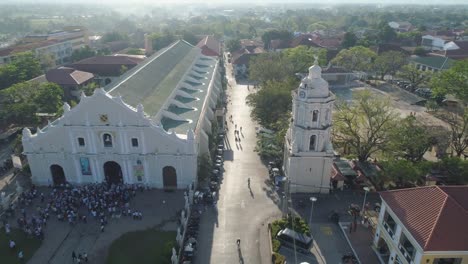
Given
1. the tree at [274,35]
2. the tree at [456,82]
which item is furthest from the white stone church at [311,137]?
the tree at [274,35]

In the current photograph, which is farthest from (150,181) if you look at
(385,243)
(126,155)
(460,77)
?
(460,77)

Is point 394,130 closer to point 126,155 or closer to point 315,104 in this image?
point 315,104

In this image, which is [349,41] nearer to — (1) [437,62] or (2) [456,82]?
(1) [437,62]

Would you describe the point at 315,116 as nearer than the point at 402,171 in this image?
No

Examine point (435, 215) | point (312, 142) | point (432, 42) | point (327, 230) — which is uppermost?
point (435, 215)

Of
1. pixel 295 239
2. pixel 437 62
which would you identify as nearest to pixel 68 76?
pixel 295 239

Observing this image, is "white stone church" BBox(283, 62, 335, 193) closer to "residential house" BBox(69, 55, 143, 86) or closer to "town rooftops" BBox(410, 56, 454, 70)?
"residential house" BBox(69, 55, 143, 86)

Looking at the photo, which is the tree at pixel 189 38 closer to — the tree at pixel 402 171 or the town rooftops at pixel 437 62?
the town rooftops at pixel 437 62
